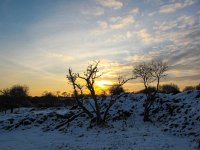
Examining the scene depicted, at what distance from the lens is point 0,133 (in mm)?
44000

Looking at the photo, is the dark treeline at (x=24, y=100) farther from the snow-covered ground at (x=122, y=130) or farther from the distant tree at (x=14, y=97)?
the snow-covered ground at (x=122, y=130)

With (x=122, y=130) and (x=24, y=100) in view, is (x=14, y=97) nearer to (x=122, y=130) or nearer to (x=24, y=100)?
(x=24, y=100)

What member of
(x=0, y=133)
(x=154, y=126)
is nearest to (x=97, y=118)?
(x=154, y=126)

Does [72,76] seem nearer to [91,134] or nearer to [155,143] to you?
[91,134]

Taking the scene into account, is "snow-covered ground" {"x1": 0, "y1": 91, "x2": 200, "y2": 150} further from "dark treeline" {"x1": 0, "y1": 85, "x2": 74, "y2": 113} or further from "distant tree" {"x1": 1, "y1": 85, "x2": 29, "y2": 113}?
"dark treeline" {"x1": 0, "y1": 85, "x2": 74, "y2": 113}

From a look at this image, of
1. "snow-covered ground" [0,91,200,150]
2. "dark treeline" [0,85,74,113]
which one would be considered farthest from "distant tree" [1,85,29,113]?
"snow-covered ground" [0,91,200,150]

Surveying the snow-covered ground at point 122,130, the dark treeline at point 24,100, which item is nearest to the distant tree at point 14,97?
the dark treeline at point 24,100

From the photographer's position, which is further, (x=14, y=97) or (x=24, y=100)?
(x=24, y=100)

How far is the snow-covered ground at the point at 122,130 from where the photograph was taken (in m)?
26.5

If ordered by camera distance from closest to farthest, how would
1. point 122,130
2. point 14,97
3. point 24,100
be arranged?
point 122,130
point 14,97
point 24,100

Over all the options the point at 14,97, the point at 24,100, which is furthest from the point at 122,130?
the point at 24,100

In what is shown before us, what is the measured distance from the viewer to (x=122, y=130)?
35.6 m

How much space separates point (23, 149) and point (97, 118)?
14773 millimetres

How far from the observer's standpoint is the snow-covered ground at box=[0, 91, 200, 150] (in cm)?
2653
